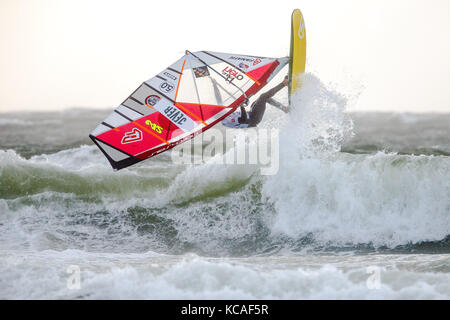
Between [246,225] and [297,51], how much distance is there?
Answer: 332cm

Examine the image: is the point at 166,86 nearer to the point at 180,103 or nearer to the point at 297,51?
the point at 180,103

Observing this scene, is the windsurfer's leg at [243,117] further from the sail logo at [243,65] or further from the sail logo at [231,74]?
the sail logo at [243,65]

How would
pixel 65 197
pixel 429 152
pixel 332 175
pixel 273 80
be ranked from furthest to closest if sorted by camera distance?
pixel 429 152 < pixel 65 197 < pixel 332 175 < pixel 273 80

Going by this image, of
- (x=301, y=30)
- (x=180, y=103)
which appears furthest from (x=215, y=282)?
(x=301, y=30)

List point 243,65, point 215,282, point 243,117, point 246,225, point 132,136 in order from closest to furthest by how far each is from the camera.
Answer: point 215,282 < point 132,136 < point 243,117 < point 243,65 < point 246,225

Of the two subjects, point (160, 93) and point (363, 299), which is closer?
point (363, 299)

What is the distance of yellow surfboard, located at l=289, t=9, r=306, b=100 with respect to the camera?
8891 mm

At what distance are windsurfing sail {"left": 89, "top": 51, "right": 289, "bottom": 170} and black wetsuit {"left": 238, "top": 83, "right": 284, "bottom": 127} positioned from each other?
22 centimetres

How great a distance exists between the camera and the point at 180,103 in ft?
29.6

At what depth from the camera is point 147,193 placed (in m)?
11.0

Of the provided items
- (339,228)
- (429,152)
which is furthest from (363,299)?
(429,152)

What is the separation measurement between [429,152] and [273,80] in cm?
692
